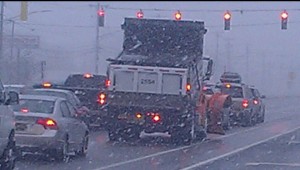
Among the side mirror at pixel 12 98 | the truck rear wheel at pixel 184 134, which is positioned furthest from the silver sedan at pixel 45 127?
the truck rear wheel at pixel 184 134

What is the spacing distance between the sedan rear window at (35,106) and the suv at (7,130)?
88.6 inches

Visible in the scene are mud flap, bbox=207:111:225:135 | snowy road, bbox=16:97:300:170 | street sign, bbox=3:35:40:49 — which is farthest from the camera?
street sign, bbox=3:35:40:49

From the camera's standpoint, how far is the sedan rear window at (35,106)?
1888 cm

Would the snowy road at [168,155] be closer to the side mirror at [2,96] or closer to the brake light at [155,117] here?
the brake light at [155,117]

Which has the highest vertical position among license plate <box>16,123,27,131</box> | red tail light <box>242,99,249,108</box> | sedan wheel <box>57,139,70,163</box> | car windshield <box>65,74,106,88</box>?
car windshield <box>65,74,106,88</box>

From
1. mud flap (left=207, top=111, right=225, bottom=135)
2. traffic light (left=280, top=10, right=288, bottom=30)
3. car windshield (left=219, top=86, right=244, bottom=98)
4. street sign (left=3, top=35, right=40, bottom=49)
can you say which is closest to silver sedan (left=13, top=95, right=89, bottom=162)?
mud flap (left=207, top=111, right=225, bottom=135)

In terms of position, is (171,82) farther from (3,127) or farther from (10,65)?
(10,65)

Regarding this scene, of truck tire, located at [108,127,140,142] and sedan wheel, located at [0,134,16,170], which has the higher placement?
sedan wheel, located at [0,134,16,170]

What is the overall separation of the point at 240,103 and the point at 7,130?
2198 cm

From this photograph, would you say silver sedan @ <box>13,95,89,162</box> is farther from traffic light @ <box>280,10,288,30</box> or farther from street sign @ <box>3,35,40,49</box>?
street sign @ <box>3,35,40,49</box>

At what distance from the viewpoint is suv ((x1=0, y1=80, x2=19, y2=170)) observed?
15.6m

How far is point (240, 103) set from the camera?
122 ft

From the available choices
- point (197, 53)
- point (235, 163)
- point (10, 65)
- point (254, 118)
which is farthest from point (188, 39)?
point (10, 65)

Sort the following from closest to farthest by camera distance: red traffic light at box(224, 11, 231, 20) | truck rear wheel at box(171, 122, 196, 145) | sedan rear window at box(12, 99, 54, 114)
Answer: sedan rear window at box(12, 99, 54, 114)
truck rear wheel at box(171, 122, 196, 145)
red traffic light at box(224, 11, 231, 20)
